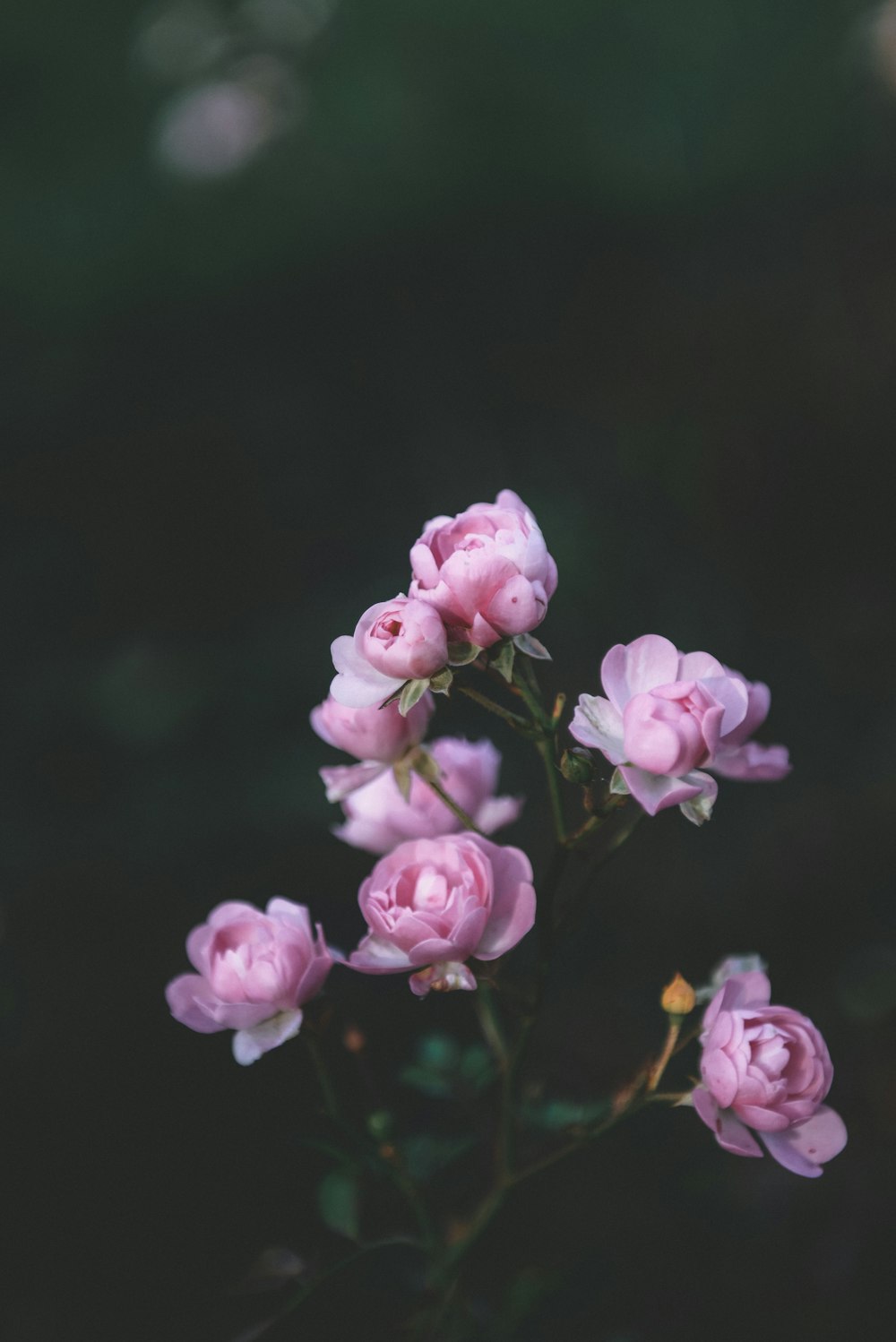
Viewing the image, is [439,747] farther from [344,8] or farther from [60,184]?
[344,8]

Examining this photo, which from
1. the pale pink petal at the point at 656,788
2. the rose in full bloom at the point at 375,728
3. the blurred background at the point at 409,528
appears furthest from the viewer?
the blurred background at the point at 409,528

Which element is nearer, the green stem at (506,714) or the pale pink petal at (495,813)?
the green stem at (506,714)

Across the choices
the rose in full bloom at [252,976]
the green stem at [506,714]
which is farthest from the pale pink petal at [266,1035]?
the green stem at [506,714]

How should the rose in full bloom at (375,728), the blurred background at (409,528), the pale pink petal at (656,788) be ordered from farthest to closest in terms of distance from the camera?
the blurred background at (409,528) < the rose in full bloom at (375,728) < the pale pink petal at (656,788)

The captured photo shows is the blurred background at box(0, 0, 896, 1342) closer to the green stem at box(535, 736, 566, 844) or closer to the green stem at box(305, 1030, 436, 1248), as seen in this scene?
the green stem at box(305, 1030, 436, 1248)

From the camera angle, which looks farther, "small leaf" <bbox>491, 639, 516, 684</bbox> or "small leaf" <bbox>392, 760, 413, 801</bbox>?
"small leaf" <bbox>392, 760, 413, 801</bbox>

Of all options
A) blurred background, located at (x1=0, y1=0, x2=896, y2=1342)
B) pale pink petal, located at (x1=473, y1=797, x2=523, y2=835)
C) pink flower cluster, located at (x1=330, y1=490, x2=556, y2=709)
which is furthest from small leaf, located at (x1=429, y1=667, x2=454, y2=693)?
blurred background, located at (x1=0, y1=0, x2=896, y2=1342)

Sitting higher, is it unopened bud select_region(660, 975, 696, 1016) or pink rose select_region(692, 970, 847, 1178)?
unopened bud select_region(660, 975, 696, 1016)

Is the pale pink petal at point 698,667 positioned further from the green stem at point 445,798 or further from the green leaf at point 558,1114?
the green leaf at point 558,1114
